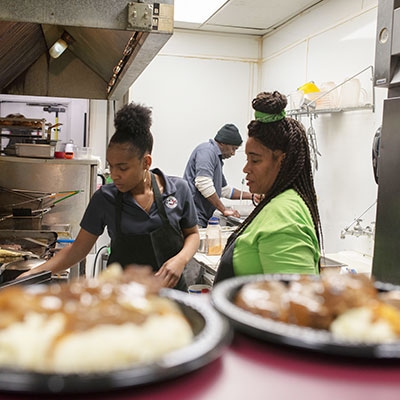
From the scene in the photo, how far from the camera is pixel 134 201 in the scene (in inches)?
104

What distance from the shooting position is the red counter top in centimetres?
58

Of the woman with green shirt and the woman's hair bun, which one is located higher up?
the woman's hair bun

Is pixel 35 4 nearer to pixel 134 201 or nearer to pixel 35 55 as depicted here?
pixel 134 201

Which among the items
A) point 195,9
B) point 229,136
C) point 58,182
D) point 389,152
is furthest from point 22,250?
point 195,9

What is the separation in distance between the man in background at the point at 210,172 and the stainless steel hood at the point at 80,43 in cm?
125

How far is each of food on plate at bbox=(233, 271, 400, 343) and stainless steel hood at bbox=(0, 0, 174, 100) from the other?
1309 mm

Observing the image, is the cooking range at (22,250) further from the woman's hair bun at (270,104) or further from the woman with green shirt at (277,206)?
the woman's hair bun at (270,104)

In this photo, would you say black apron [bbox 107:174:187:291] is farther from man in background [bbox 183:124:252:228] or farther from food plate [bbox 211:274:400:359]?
man in background [bbox 183:124:252:228]

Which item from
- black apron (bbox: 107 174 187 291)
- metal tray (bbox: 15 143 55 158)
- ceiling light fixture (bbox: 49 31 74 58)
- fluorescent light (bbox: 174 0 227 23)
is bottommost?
black apron (bbox: 107 174 187 291)

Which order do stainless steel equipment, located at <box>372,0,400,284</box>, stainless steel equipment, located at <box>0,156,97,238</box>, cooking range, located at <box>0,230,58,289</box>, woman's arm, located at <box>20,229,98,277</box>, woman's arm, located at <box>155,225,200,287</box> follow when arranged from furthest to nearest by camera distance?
stainless steel equipment, located at <box>0,156,97,238</box>, woman's arm, located at <box>20,229,98,277</box>, woman's arm, located at <box>155,225,200,287</box>, cooking range, located at <box>0,230,58,289</box>, stainless steel equipment, located at <box>372,0,400,284</box>

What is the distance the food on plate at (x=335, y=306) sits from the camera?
0.68m

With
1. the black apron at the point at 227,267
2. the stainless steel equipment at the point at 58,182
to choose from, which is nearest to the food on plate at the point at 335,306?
the black apron at the point at 227,267

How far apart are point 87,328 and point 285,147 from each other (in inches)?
62.6

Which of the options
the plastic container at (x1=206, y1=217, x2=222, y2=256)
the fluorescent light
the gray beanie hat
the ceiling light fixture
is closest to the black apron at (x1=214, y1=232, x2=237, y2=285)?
the plastic container at (x1=206, y1=217, x2=222, y2=256)
